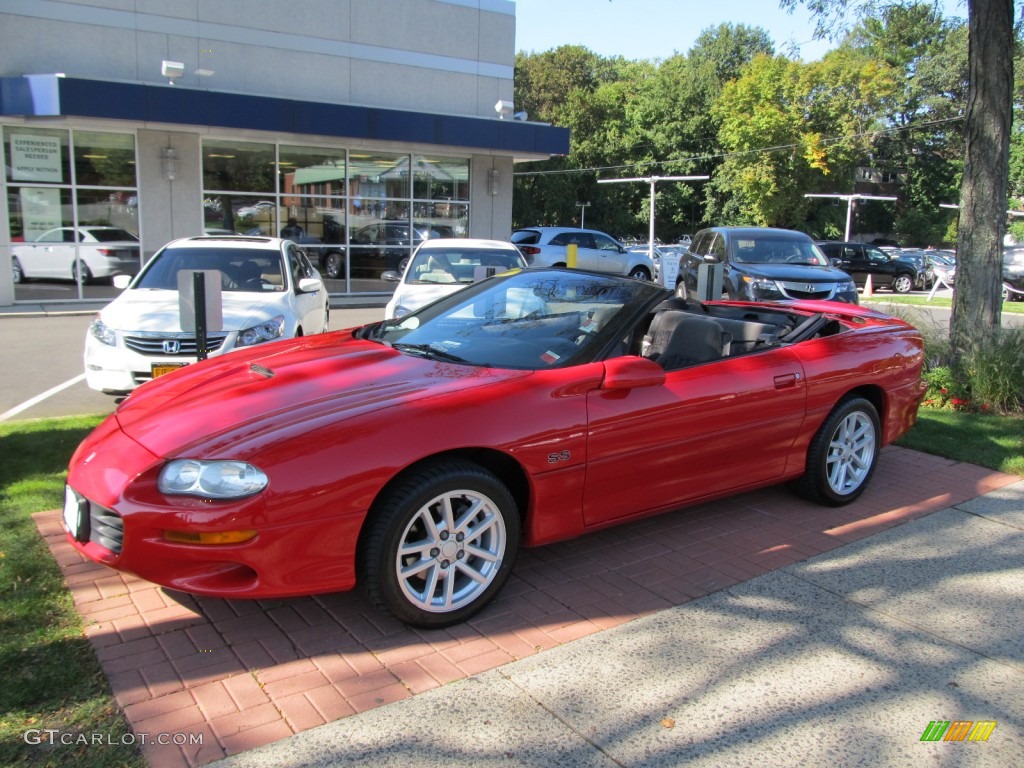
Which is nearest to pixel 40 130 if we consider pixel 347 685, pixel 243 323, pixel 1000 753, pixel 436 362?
pixel 243 323

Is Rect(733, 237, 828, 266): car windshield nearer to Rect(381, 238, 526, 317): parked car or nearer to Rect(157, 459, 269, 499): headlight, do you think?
Rect(381, 238, 526, 317): parked car

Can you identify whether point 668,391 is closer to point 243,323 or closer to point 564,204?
point 243,323

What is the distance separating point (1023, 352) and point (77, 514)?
828 cm

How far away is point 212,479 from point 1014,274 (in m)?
27.3

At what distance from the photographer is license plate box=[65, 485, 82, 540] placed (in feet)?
11.3

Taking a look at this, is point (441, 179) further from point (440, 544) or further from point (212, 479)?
point (212, 479)

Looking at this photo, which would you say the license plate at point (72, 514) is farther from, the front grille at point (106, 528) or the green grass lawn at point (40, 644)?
the green grass lawn at point (40, 644)

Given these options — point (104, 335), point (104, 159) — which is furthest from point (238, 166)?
point (104, 335)

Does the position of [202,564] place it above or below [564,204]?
below

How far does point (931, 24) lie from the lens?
1138 cm

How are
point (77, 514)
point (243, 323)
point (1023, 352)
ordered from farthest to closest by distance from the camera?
point (1023, 352), point (243, 323), point (77, 514)

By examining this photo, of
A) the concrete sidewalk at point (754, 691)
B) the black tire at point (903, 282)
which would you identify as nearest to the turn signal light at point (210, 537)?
the concrete sidewalk at point (754, 691)

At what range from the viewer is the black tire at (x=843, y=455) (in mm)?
5090

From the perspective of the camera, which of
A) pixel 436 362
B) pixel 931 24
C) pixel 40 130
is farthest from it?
pixel 40 130
